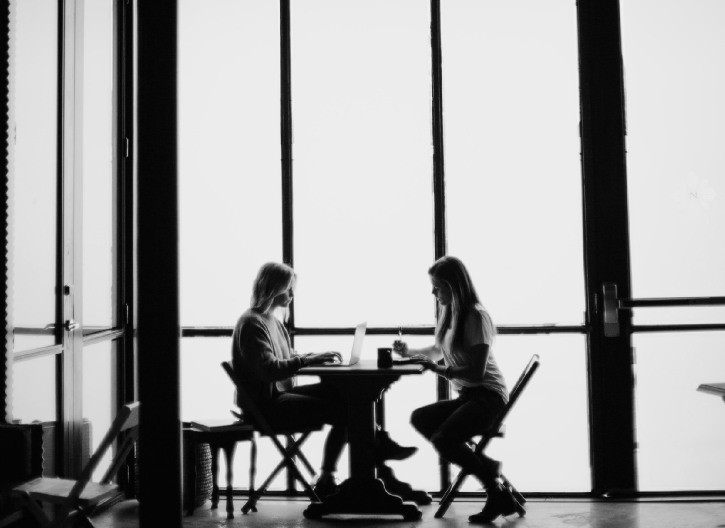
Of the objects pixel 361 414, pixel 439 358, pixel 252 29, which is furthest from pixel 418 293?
pixel 252 29

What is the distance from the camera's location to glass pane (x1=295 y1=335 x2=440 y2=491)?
5102mm

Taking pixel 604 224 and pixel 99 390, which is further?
pixel 604 224

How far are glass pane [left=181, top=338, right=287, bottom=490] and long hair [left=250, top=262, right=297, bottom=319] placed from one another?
624 millimetres

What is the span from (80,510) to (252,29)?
3.16 m

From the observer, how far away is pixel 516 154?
16.8 ft

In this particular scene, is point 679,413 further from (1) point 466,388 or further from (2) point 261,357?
(2) point 261,357

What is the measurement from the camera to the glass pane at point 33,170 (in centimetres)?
390

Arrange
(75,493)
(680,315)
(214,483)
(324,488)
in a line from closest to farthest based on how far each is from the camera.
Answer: (75,493)
(324,488)
(214,483)
(680,315)

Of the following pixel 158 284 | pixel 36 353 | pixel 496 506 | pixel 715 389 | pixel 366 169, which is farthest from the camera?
pixel 366 169

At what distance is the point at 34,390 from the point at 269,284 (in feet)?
4.34

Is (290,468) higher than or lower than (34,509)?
lower

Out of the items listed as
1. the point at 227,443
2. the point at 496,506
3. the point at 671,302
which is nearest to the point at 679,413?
the point at 671,302

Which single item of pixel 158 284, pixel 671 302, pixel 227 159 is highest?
pixel 227 159

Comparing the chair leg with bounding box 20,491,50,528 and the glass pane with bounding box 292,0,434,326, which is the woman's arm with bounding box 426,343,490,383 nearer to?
the glass pane with bounding box 292,0,434,326
